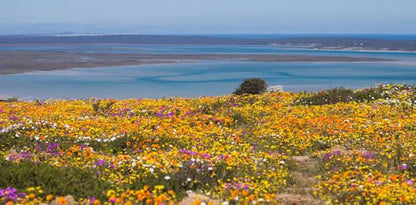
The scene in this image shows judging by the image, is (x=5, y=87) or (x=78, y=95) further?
(x=5, y=87)

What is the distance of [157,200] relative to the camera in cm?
687

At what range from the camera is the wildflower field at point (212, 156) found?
782 cm

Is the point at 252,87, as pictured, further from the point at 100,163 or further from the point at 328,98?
the point at 100,163

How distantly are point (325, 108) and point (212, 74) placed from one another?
2470 inches

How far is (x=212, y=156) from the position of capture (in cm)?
1005

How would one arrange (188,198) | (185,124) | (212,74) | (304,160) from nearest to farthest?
(188,198), (304,160), (185,124), (212,74)

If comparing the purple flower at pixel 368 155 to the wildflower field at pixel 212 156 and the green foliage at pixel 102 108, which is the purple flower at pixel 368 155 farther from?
the green foliage at pixel 102 108

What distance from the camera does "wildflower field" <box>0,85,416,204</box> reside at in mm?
7816

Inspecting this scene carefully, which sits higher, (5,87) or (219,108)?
(219,108)

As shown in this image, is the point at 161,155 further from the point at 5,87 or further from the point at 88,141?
the point at 5,87

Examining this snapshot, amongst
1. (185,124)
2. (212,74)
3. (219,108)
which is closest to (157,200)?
(185,124)

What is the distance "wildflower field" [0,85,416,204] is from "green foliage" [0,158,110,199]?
0.02m

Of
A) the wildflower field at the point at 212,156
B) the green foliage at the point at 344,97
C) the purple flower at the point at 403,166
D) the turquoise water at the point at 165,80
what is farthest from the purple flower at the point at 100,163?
the turquoise water at the point at 165,80

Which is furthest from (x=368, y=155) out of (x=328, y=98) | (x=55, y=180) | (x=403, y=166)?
(x=328, y=98)
